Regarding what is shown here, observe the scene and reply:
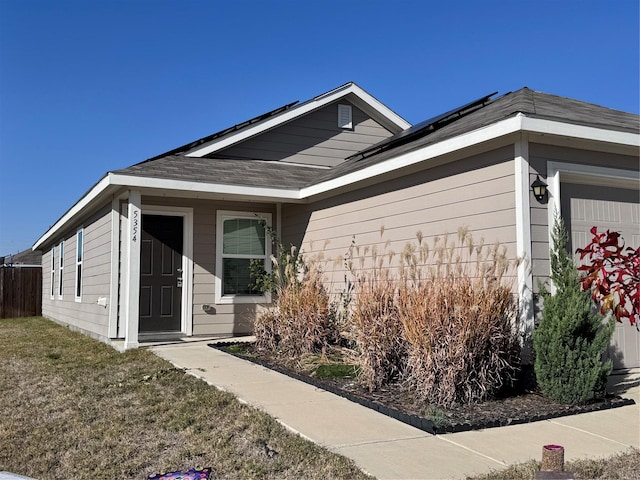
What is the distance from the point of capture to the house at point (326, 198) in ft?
19.0

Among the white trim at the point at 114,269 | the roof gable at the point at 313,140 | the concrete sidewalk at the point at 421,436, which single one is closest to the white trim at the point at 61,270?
the white trim at the point at 114,269

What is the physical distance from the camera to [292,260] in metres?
9.12

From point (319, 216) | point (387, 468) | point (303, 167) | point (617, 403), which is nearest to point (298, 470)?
point (387, 468)

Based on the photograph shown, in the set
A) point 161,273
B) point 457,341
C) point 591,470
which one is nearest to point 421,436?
point 457,341

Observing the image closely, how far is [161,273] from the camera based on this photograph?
30.7 ft

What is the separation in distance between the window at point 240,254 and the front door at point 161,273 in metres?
0.71

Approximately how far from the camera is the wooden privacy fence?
19.1 metres

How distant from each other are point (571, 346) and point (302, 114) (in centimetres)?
768

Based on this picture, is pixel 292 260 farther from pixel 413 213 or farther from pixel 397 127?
pixel 397 127

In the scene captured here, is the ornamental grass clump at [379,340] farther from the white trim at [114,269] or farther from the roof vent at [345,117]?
the roof vent at [345,117]

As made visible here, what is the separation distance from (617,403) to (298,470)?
323cm

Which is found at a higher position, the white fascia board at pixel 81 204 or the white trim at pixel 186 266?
the white fascia board at pixel 81 204

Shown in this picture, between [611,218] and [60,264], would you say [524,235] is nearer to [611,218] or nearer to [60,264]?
[611,218]

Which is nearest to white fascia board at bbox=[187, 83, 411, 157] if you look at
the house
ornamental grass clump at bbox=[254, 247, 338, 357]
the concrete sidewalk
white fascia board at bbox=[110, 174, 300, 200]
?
the house
